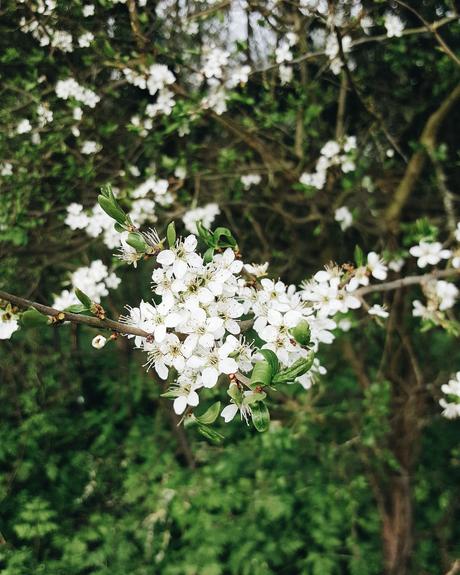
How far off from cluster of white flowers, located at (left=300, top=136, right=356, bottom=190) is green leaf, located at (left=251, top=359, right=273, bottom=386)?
1.89 meters

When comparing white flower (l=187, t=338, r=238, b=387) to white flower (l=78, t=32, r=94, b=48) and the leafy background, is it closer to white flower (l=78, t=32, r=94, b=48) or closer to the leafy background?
the leafy background

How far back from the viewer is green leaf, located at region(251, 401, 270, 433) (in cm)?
113

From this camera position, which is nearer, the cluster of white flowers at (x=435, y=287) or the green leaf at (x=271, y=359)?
the green leaf at (x=271, y=359)

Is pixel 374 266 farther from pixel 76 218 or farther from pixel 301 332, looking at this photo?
pixel 76 218

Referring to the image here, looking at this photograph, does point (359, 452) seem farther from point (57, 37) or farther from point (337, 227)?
point (57, 37)

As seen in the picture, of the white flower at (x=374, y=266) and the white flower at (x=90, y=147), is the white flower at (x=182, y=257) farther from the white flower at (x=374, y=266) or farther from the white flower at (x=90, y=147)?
the white flower at (x=90, y=147)

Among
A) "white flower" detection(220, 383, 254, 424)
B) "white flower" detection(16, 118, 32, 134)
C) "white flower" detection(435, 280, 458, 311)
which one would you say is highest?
"white flower" detection(16, 118, 32, 134)

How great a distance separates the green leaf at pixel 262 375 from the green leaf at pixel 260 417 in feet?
0.26

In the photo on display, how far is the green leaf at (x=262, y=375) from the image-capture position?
1075 mm

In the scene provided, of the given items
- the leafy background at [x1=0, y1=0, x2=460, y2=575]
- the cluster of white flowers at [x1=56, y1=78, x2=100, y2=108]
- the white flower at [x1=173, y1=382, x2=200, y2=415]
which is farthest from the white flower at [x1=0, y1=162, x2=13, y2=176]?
the white flower at [x1=173, y1=382, x2=200, y2=415]

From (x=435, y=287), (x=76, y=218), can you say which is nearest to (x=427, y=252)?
(x=435, y=287)

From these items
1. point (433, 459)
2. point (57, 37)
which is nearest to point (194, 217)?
point (57, 37)

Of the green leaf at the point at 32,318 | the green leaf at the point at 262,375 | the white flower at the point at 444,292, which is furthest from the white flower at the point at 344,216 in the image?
the green leaf at the point at 32,318

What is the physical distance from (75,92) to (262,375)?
212cm
